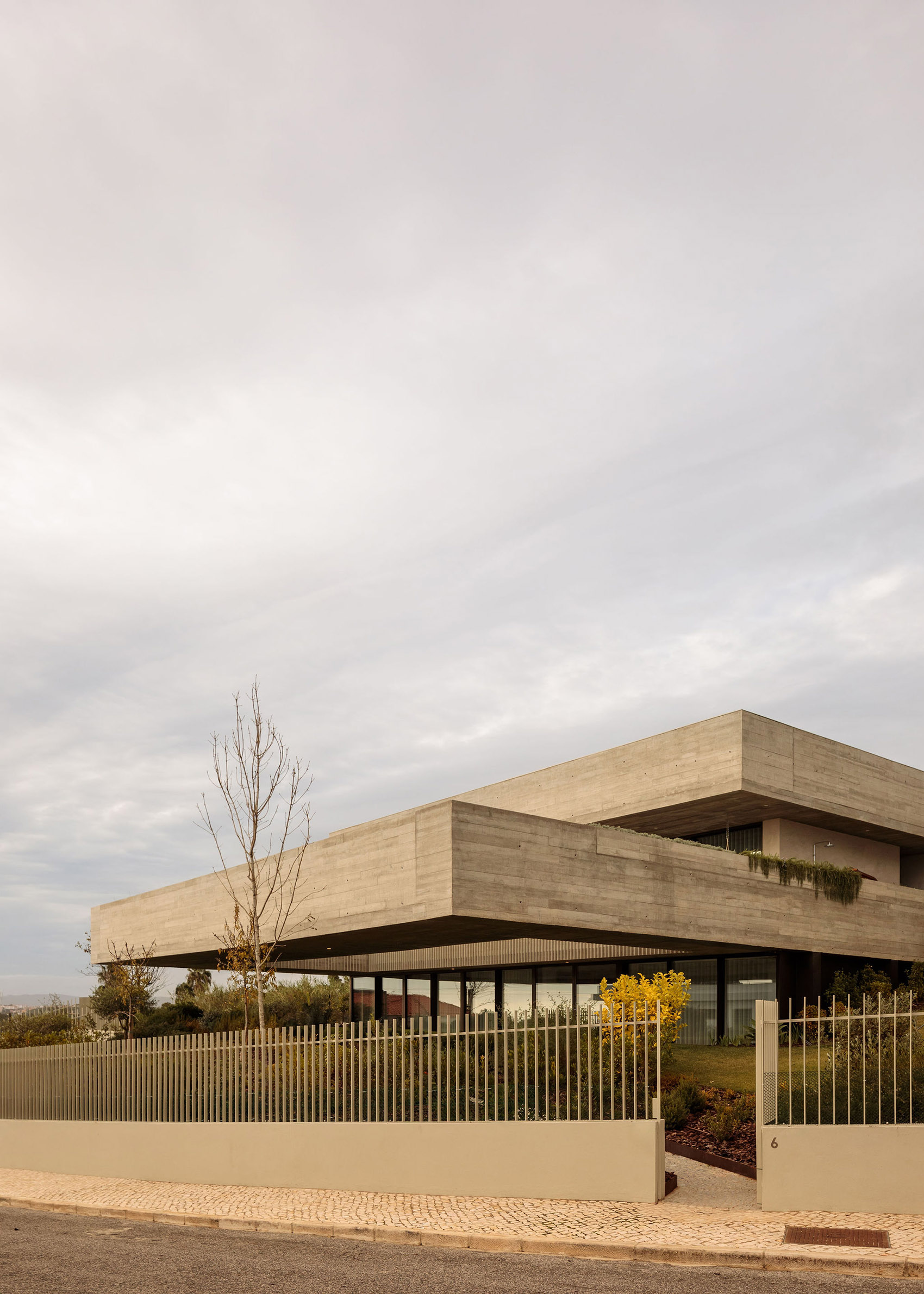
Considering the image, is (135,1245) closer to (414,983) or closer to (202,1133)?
(202,1133)

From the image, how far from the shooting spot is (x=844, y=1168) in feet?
37.8

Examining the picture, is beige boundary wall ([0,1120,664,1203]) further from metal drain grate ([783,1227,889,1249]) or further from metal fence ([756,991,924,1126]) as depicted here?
metal drain grate ([783,1227,889,1249])

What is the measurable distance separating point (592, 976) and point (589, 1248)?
22.0m

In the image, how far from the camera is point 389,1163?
13.9 m

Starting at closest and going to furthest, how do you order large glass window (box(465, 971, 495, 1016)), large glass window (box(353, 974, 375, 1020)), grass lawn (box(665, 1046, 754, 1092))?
Answer: 1. grass lawn (box(665, 1046, 754, 1092))
2. large glass window (box(465, 971, 495, 1016))
3. large glass window (box(353, 974, 375, 1020))

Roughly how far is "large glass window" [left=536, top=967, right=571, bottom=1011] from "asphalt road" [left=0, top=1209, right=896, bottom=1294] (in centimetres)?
2141

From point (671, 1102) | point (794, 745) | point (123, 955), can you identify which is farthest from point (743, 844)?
point (123, 955)

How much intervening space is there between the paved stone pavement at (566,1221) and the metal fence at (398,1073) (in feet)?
3.36

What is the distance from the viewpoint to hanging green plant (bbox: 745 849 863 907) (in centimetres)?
2648

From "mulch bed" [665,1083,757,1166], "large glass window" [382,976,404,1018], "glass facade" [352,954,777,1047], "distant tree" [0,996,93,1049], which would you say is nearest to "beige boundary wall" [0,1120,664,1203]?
"mulch bed" [665,1083,757,1166]

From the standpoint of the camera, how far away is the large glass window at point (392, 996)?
39778 millimetres

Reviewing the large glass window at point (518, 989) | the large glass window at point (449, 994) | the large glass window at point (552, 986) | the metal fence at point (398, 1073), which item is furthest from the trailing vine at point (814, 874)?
the large glass window at point (449, 994)

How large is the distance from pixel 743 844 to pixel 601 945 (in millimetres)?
5998

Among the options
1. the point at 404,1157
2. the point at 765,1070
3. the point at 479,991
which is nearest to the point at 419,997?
the point at 479,991
